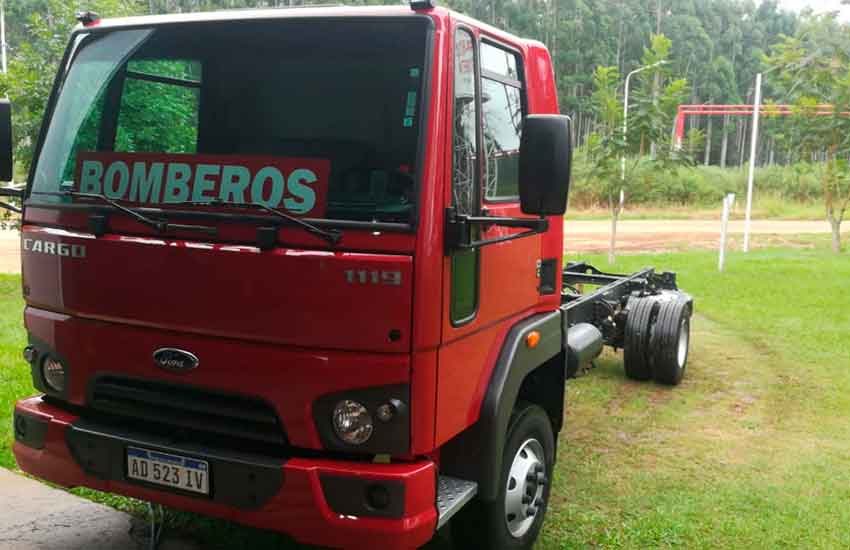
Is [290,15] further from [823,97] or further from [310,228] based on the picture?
[823,97]

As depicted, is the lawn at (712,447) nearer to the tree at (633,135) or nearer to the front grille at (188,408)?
the front grille at (188,408)

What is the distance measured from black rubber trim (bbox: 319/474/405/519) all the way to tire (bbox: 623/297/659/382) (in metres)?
4.75

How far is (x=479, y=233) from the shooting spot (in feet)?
11.4

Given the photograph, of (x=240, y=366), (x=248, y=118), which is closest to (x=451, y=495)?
(x=240, y=366)

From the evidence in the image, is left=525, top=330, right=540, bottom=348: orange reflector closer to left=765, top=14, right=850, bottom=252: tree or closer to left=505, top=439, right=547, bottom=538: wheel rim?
left=505, top=439, right=547, bottom=538: wheel rim

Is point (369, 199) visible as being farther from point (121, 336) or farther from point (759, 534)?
point (759, 534)

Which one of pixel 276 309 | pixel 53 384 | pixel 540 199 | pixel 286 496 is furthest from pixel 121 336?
pixel 540 199

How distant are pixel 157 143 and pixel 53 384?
3.71ft

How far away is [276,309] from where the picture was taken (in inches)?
124

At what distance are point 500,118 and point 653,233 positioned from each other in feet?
83.1

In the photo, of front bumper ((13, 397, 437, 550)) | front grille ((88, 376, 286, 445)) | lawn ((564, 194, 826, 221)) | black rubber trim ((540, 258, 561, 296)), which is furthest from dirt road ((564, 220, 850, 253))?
front bumper ((13, 397, 437, 550))

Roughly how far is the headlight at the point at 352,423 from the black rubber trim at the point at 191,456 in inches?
9.5

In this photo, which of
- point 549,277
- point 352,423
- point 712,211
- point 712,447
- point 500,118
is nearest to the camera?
point 352,423

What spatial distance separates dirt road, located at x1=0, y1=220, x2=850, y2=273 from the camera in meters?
22.2
